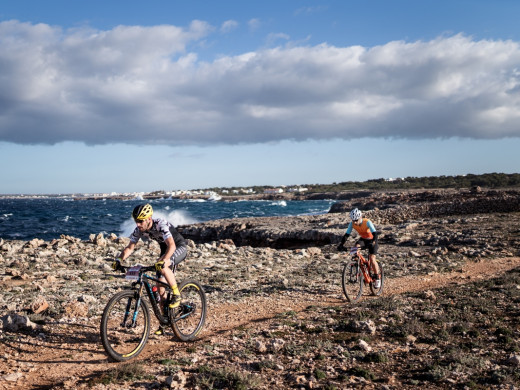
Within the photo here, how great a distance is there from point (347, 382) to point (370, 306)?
478 cm

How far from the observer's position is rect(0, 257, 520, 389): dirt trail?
646cm

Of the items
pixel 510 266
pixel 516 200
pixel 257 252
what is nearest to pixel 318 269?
pixel 257 252

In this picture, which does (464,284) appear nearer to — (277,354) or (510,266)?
(510,266)

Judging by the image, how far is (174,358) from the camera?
7.03m

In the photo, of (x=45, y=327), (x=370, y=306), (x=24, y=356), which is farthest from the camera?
(x=370, y=306)

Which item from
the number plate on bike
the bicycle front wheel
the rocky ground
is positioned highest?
the number plate on bike

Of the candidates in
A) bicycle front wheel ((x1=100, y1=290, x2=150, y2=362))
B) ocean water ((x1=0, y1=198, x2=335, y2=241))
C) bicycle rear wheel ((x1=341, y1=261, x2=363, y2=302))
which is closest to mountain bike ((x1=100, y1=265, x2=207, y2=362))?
bicycle front wheel ((x1=100, y1=290, x2=150, y2=362))

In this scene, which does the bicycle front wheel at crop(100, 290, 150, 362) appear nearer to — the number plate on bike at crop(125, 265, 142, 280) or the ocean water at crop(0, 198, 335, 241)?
the number plate on bike at crop(125, 265, 142, 280)

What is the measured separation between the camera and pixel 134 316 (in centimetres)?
Answer: 712

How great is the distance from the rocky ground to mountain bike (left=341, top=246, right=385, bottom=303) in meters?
0.45

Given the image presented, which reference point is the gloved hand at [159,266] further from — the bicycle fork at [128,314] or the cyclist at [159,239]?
the bicycle fork at [128,314]

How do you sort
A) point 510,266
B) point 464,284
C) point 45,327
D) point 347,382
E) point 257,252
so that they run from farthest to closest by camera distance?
point 257,252 < point 510,266 < point 464,284 < point 45,327 < point 347,382

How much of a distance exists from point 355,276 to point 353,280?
14cm

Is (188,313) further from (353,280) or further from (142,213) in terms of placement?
(353,280)
